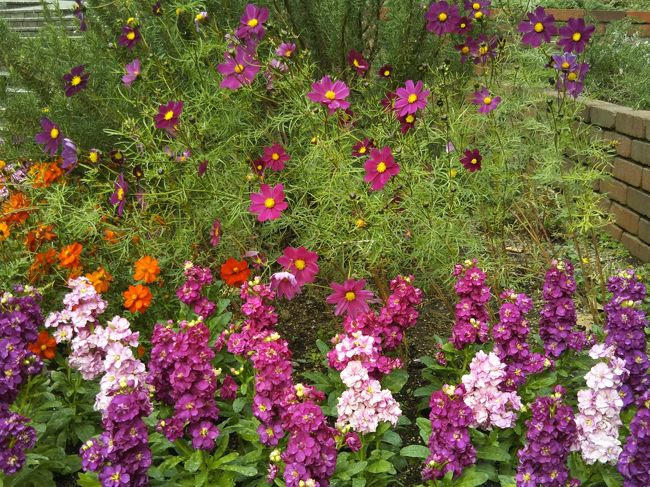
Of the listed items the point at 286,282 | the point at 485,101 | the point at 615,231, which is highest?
the point at 485,101

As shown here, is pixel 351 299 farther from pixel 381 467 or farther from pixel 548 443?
pixel 548 443

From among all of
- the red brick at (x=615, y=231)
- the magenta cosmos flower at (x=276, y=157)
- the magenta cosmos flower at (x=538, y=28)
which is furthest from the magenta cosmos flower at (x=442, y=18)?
the red brick at (x=615, y=231)

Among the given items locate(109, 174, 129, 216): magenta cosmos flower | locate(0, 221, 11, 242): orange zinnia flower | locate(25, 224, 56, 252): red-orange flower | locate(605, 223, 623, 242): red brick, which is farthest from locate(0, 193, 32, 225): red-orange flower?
locate(605, 223, 623, 242): red brick

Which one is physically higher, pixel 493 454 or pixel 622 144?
pixel 622 144

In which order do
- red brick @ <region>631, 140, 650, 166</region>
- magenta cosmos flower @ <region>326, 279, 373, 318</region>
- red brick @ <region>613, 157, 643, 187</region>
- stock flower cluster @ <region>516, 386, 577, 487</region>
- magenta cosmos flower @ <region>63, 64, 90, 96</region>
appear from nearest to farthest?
stock flower cluster @ <region>516, 386, 577, 487</region> < magenta cosmos flower @ <region>326, 279, 373, 318</region> < magenta cosmos flower @ <region>63, 64, 90, 96</region> < red brick @ <region>631, 140, 650, 166</region> < red brick @ <region>613, 157, 643, 187</region>

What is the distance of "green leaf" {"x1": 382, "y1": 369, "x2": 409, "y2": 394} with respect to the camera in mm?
2314

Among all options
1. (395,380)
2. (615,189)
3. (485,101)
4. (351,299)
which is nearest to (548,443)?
(395,380)

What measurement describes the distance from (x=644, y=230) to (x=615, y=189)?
13.9 inches

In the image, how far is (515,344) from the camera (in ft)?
6.97

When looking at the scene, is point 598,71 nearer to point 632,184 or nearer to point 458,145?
point 632,184

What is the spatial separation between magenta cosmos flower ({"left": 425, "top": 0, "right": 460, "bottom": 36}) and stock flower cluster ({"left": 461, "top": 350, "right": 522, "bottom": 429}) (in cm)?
140

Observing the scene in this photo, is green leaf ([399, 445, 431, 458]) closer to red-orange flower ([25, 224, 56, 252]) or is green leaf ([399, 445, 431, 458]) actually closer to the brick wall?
red-orange flower ([25, 224, 56, 252])

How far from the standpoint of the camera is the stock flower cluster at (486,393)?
76.0 inches

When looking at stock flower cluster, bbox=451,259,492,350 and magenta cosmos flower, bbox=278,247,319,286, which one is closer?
stock flower cluster, bbox=451,259,492,350
